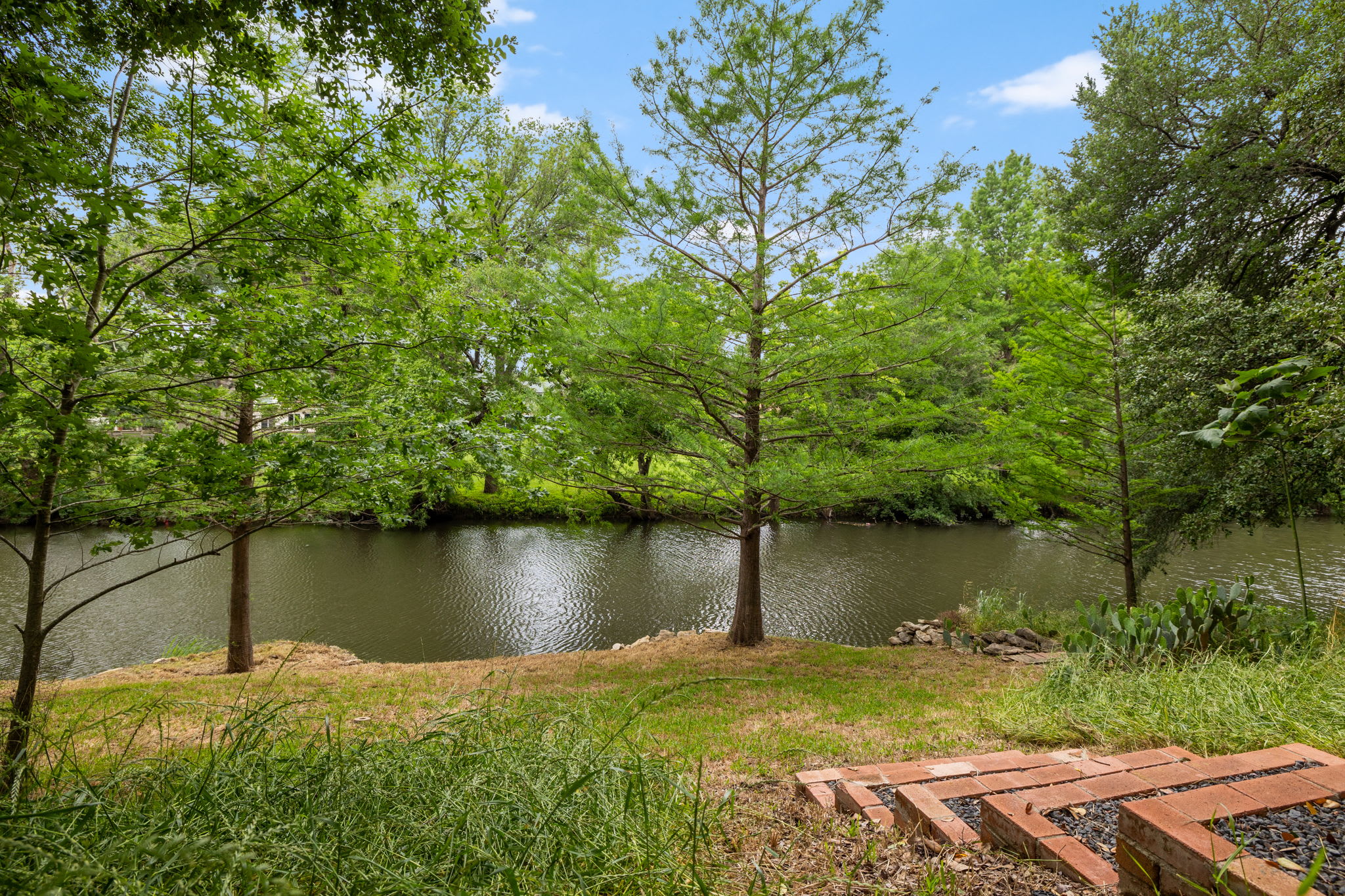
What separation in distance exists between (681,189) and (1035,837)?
6.40 m

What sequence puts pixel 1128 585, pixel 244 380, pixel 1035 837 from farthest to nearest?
pixel 1128 585
pixel 244 380
pixel 1035 837

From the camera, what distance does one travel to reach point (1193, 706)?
3.43 metres

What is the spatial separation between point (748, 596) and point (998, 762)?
522cm

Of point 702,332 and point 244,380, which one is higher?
point 702,332

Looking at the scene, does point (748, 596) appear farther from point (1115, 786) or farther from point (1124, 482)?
point (1115, 786)

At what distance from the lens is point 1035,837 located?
186cm

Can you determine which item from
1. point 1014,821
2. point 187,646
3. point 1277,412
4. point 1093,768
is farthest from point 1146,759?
point 187,646

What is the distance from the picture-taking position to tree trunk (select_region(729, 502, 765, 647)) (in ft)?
25.3

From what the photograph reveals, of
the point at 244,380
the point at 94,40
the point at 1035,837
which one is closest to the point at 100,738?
the point at 244,380

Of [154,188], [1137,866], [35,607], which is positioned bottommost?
[1137,866]

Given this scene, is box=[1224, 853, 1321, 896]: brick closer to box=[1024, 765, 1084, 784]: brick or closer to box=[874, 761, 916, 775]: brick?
box=[1024, 765, 1084, 784]: brick

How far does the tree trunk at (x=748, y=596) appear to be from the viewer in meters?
7.70

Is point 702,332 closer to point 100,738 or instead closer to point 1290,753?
point 1290,753

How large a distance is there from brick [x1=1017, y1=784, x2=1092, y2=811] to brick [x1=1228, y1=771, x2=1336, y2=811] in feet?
1.49
